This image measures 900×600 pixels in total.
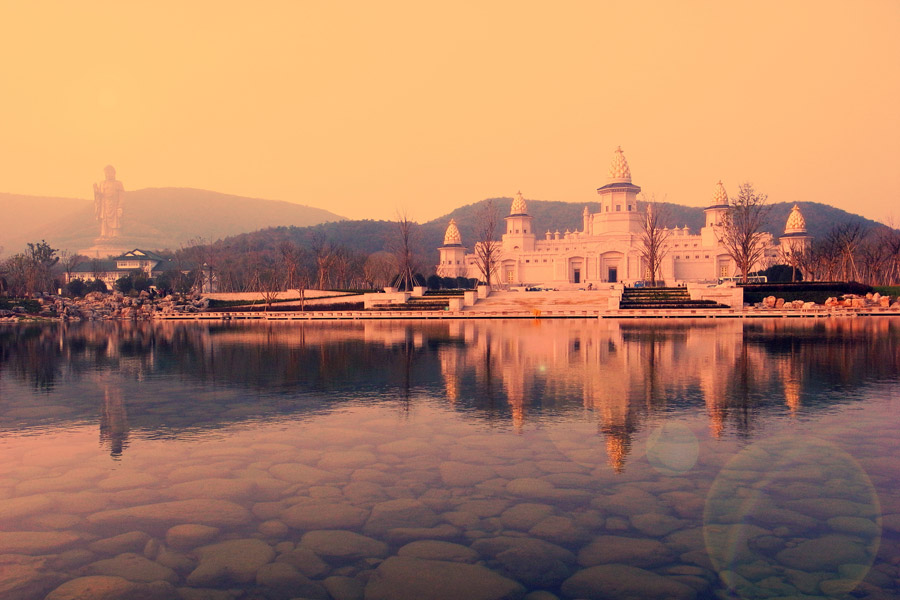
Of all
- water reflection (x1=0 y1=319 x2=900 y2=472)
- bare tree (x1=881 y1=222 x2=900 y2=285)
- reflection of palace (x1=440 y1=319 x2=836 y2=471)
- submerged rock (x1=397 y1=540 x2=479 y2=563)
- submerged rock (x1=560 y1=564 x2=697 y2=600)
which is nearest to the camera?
submerged rock (x1=560 y1=564 x2=697 y2=600)

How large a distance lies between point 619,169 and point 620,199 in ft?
12.6

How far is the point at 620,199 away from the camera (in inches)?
3361

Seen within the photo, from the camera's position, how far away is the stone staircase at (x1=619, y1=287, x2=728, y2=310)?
4594cm

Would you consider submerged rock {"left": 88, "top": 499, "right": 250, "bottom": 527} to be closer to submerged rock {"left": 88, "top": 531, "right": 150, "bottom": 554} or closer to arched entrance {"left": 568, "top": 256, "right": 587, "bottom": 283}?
submerged rock {"left": 88, "top": 531, "right": 150, "bottom": 554}

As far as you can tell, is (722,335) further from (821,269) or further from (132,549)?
(821,269)

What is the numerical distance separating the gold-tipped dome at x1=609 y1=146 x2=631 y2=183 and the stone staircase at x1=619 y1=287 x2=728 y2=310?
111 feet

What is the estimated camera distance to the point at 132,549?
23.2ft

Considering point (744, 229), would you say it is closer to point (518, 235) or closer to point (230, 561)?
point (518, 235)

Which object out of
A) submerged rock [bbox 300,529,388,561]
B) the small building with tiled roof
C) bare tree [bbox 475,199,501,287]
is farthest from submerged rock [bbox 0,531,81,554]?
the small building with tiled roof

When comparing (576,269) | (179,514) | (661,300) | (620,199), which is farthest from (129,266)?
(179,514)

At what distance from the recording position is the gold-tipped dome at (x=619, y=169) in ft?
279

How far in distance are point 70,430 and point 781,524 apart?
11.7 metres

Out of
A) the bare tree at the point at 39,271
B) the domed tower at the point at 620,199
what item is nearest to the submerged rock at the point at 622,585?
the bare tree at the point at 39,271

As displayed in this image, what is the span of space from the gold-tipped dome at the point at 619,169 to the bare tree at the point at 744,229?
13.3m
